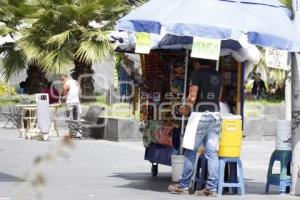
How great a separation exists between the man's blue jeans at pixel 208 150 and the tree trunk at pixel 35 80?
57.9 ft

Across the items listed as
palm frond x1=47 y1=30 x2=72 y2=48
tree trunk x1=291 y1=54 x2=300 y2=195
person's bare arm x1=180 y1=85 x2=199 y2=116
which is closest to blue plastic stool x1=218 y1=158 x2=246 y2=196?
tree trunk x1=291 y1=54 x2=300 y2=195

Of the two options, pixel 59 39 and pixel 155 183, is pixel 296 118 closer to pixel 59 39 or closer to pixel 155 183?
pixel 155 183

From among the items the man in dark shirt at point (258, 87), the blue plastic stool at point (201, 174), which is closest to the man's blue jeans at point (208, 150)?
the blue plastic stool at point (201, 174)

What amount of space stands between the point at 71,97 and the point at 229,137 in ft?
35.1

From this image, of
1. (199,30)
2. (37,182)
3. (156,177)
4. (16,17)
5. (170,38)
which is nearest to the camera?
(37,182)

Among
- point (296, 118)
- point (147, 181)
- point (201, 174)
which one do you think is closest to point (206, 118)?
point (201, 174)

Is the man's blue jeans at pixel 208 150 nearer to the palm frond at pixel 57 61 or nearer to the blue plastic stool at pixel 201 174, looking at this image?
the blue plastic stool at pixel 201 174

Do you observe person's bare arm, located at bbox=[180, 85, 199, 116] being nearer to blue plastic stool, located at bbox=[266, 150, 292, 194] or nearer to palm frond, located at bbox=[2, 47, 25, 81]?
blue plastic stool, located at bbox=[266, 150, 292, 194]

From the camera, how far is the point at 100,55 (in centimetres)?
2386

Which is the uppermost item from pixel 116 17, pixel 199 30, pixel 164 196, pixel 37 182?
pixel 116 17

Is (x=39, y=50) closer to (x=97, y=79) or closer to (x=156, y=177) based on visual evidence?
(x=97, y=79)

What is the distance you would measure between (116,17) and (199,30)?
1635 cm

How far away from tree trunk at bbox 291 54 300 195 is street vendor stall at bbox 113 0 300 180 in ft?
1.95

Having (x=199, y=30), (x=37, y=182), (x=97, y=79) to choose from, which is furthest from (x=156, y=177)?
(x=97, y=79)
